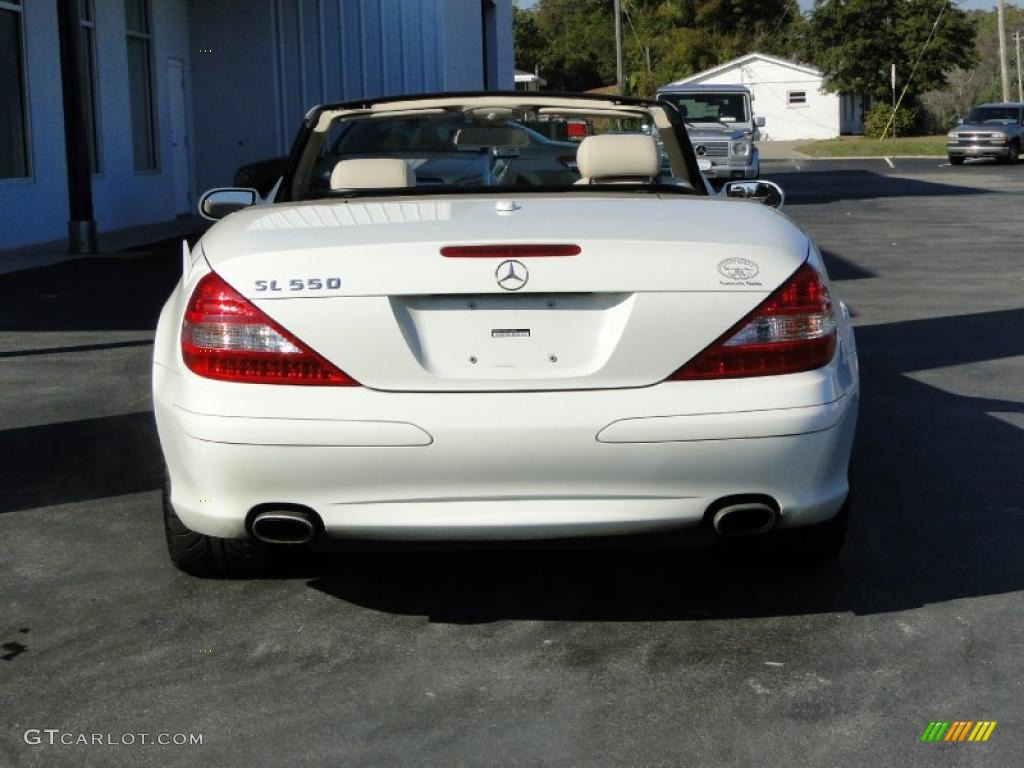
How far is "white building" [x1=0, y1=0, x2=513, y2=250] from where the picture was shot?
64.6ft

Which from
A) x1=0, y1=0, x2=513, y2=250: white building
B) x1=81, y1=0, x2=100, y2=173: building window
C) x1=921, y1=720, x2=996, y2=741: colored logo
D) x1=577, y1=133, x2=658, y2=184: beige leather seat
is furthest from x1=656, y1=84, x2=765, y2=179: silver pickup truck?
x1=921, y1=720, x2=996, y2=741: colored logo

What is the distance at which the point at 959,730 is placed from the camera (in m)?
3.90

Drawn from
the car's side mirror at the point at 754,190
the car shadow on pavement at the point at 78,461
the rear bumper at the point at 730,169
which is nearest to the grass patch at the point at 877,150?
the rear bumper at the point at 730,169

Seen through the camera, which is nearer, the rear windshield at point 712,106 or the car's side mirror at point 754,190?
the car's side mirror at point 754,190

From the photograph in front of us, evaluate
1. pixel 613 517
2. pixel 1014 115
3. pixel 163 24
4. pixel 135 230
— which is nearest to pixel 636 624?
pixel 613 517

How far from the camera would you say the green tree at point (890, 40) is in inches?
3388

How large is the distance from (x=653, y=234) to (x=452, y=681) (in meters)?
1.29

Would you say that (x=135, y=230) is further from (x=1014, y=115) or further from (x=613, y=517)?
(x=1014, y=115)

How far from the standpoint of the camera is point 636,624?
4.78 m

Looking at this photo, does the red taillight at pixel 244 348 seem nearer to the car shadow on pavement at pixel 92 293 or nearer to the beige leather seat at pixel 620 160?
the beige leather seat at pixel 620 160

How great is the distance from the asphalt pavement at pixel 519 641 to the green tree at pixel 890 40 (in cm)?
8258

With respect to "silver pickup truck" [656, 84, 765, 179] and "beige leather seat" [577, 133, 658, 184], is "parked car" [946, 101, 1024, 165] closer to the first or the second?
"silver pickup truck" [656, 84, 765, 179]

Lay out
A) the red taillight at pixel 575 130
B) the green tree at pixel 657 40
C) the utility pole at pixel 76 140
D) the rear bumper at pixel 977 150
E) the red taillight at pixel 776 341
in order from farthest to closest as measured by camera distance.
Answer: the green tree at pixel 657 40 < the rear bumper at pixel 977 150 < the utility pole at pixel 76 140 < the red taillight at pixel 575 130 < the red taillight at pixel 776 341

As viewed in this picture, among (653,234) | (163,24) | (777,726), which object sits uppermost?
(163,24)
